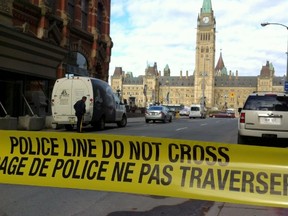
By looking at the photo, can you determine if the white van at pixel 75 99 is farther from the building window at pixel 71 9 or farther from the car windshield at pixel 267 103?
the building window at pixel 71 9

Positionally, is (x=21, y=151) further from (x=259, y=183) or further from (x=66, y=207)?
(x=259, y=183)

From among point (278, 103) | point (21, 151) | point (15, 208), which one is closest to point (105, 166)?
point (21, 151)

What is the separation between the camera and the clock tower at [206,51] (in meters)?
188

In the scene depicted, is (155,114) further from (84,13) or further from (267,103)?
(267,103)

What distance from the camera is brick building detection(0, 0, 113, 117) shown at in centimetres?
2058

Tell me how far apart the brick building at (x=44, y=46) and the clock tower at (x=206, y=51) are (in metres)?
153

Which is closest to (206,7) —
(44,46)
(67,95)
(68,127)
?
(44,46)

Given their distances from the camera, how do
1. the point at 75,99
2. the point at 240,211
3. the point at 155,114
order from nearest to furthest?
the point at 240,211
the point at 75,99
the point at 155,114

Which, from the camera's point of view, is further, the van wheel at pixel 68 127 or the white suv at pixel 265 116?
the van wheel at pixel 68 127

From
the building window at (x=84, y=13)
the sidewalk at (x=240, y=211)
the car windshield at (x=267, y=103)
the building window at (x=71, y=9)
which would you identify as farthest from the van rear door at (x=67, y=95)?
the sidewalk at (x=240, y=211)

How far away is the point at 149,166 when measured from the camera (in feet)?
16.9

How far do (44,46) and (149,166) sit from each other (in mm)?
18315

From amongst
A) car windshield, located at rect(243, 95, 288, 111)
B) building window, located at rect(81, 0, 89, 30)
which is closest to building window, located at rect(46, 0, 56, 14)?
building window, located at rect(81, 0, 89, 30)

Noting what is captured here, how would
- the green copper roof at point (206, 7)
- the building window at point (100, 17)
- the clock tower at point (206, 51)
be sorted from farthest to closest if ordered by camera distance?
the green copper roof at point (206, 7) < the clock tower at point (206, 51) < the building window at point (100, 17)
